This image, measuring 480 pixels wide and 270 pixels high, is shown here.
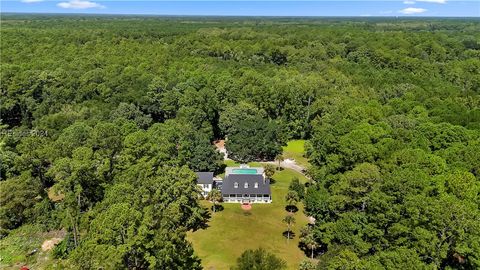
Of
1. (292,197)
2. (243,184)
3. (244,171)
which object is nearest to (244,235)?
(292,197)

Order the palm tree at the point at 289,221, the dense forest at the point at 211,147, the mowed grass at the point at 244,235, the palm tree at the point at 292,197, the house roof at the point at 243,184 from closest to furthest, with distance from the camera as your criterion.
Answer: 1. the dense forest at the point at 211,147
2. the mowed grass at the point at 244,235
3. the palm tree at the point at 289,221
4. the palm tree at the point at 292,197
5. the house roof at the point at 243,184

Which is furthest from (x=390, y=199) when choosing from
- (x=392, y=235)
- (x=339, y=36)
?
(x=339, y=36)

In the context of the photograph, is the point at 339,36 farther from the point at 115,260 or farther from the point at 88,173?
the point at 115,260

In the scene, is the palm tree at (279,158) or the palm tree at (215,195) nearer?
the palm tree at (215,195)

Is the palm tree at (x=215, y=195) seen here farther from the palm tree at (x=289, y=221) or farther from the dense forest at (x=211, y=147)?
the palm tree at (x=289, y=221)

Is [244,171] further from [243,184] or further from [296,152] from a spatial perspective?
[296,152]

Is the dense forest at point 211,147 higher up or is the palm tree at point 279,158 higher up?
the dense forest at point 211,147

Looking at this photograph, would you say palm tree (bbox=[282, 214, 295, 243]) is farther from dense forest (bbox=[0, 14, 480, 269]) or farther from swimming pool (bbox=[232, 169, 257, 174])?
swimming pool (bbox=[232, 169, 257, 174])

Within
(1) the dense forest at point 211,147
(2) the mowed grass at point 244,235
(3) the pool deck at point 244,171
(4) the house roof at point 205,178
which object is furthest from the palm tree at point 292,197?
(4) the house roof at point 205,178
